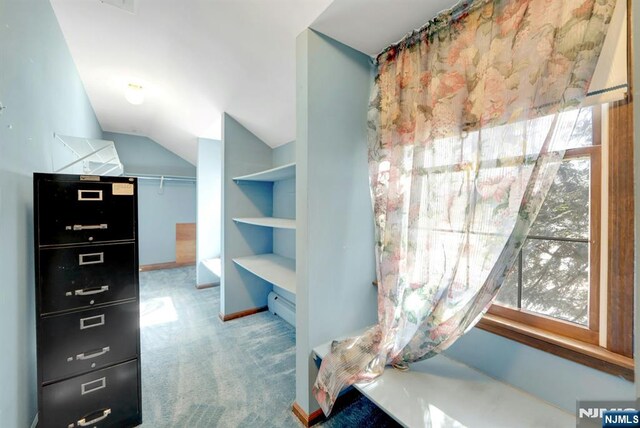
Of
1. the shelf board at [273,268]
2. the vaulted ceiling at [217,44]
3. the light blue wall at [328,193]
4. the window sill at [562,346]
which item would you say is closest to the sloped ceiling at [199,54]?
the vaulted ceiling at [217,44]

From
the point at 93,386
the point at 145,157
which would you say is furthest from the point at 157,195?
the point at 93,386

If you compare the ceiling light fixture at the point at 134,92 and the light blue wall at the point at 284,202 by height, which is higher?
the ceiling light fixture at the point at 134,92

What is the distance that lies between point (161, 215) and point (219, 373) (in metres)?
3.97

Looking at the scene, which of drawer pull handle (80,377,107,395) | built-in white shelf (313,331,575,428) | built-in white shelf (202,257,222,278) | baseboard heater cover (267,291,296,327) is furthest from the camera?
built-in white shelf (202,257,222,278)

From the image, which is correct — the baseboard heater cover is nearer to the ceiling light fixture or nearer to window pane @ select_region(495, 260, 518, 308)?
window pane @ select_region(495, 260, 518, 308)

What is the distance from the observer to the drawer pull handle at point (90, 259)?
4.23ft

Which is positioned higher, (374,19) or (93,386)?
(374,19)

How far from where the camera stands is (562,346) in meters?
0.98

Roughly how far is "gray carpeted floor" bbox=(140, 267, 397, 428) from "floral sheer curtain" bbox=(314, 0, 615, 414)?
1.63 ft

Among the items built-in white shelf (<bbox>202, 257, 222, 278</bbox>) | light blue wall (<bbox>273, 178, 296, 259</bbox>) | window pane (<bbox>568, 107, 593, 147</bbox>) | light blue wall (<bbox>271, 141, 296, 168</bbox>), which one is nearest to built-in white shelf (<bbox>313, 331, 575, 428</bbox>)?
window pane (<bbox>568, 107, 593, 147</bbox>)

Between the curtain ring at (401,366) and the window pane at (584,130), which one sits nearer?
the window pane at (584,130)

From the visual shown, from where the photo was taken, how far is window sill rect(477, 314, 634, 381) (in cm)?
86

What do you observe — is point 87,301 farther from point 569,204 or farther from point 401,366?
point 569,204

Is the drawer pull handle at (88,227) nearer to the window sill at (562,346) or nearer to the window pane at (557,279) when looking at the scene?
the window sill at (562,346)
